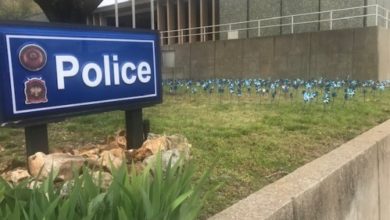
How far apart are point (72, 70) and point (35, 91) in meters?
0.34

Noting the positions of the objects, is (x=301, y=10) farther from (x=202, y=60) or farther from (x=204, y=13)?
(x=204, y=13)

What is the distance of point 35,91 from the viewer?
311 cm

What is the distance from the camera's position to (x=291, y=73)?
1789cm

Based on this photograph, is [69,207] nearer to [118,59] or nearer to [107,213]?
[107,213]

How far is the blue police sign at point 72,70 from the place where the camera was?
9.72 feet

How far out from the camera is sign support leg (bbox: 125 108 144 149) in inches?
165

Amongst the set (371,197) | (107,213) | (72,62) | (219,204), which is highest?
(72,62)

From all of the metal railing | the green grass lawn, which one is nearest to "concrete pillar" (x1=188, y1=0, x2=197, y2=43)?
the metal railing

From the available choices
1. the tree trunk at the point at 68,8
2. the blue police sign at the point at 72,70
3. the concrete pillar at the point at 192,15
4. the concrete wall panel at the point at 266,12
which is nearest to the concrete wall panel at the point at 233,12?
the concrete wall panel at the point at 266,12

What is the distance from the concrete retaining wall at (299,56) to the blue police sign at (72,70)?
13.5 m

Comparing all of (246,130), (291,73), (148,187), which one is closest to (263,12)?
(291,73)

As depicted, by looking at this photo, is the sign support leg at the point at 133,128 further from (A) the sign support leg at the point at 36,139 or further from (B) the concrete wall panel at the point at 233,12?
(B) the concrete wall panel at the point at 233,12

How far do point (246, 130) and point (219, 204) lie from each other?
263 cm

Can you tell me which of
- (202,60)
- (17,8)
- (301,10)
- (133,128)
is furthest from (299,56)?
(17,8)
